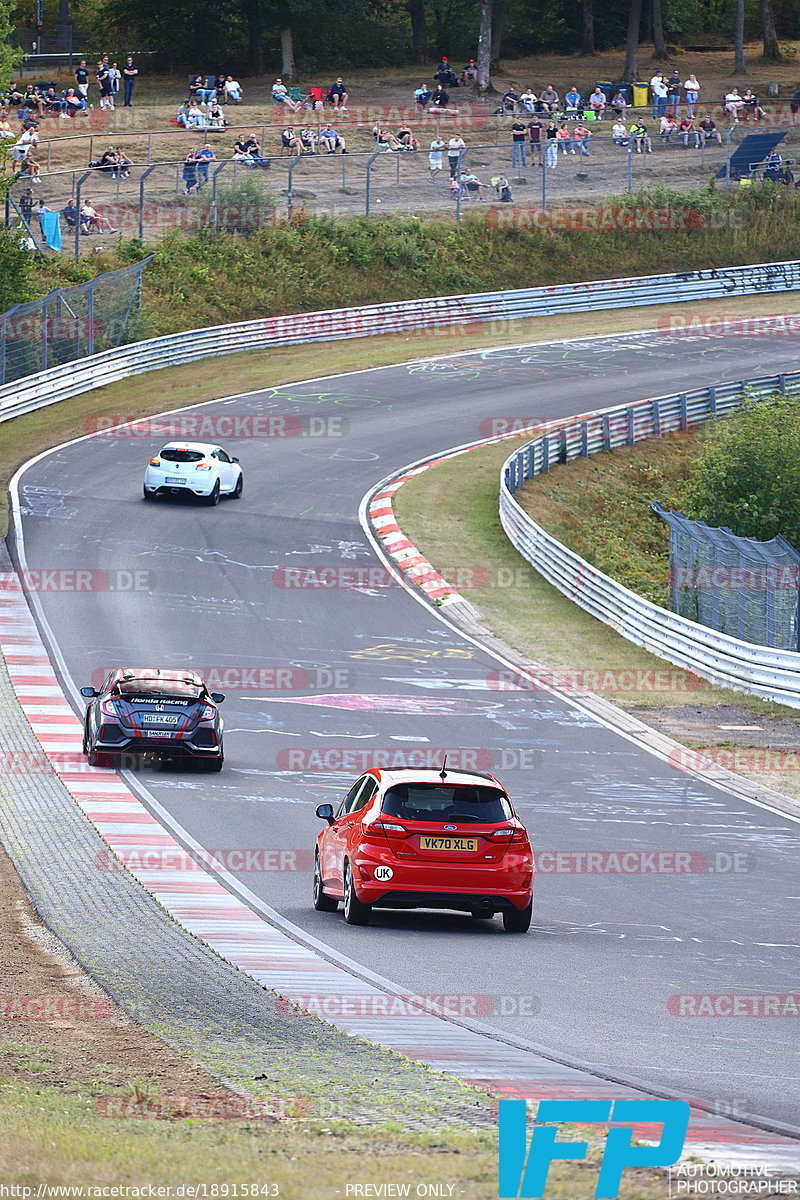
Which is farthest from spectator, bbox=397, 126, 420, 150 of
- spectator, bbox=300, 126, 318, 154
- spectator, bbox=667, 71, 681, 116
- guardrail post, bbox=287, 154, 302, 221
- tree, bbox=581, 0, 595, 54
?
tree, bbox=581, 0, 595, 54

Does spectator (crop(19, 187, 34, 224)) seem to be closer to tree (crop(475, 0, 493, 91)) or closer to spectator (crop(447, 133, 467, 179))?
spectator (crop(447, 133, 467, 179))

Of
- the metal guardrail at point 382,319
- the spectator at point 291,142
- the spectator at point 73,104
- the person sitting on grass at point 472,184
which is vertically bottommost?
the metal guardrail at point 382,319

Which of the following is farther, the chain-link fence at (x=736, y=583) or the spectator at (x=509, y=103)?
the spectator at (x=509, y=103)

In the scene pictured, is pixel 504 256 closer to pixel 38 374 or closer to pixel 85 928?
pixel 38 374

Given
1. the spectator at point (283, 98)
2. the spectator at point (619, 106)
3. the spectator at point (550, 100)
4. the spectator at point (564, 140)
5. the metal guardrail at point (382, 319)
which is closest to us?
the metal guardrail at point (382, 319)

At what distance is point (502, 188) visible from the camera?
220 ft

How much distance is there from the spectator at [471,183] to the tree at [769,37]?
33186mm

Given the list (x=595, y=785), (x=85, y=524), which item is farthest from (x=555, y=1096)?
(x=85, y=524)

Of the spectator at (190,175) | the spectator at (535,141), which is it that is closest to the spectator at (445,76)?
the spectator at (535,141)

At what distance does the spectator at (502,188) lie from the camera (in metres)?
66.9

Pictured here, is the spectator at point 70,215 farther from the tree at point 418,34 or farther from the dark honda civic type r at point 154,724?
the dark honda civic type r at point 154,724

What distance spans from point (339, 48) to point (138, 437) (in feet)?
165

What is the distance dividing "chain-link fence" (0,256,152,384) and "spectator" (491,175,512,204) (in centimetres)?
1800

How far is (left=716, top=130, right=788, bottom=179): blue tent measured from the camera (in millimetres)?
71938
